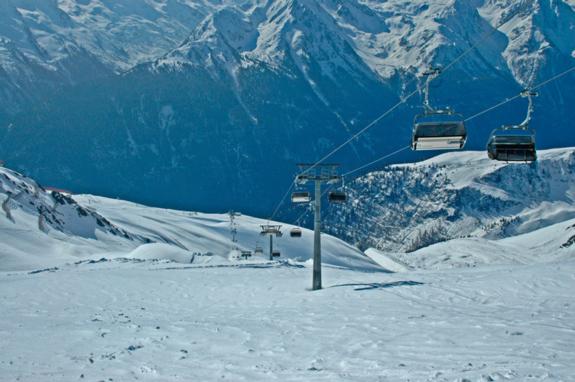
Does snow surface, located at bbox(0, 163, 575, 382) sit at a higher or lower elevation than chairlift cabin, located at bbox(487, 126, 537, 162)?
lower

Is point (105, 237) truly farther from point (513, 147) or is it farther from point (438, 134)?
point (438, 134)

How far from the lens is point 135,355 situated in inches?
718

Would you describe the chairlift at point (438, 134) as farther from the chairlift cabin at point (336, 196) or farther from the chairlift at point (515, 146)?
the chairlift cabin at point (336, 196)

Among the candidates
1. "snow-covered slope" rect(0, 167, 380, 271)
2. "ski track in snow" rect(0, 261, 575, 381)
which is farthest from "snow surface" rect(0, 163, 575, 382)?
"snow-covered slope" rect(0, 167, 380, 271)

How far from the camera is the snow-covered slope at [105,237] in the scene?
73062mm

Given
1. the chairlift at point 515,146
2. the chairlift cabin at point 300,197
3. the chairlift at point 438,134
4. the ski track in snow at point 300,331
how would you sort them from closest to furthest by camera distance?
the ski track in snow at point 300,331, the chairlift at point 438,134, the chairlift at point 515,146, the chairlift cabin at point 300,197

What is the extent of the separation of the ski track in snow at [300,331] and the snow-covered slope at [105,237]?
98.7 ft

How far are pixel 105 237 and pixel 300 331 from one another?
8778 cm

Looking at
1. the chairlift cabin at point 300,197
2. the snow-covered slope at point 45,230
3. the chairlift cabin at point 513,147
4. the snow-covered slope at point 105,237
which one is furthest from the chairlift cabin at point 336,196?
the snow-covered slope at point 45,230

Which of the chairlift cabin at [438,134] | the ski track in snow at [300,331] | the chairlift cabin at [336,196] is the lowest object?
the ski track in snow at [300,331]

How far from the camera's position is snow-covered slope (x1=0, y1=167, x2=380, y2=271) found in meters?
73.1

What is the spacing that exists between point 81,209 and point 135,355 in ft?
323

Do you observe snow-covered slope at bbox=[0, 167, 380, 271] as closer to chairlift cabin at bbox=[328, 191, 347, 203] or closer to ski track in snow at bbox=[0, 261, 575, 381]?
chairlift cabin at bbox=[328, 191, 347, 203]

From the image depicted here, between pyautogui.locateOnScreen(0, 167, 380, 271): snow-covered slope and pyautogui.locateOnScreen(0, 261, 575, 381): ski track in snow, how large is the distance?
30.1 meters
